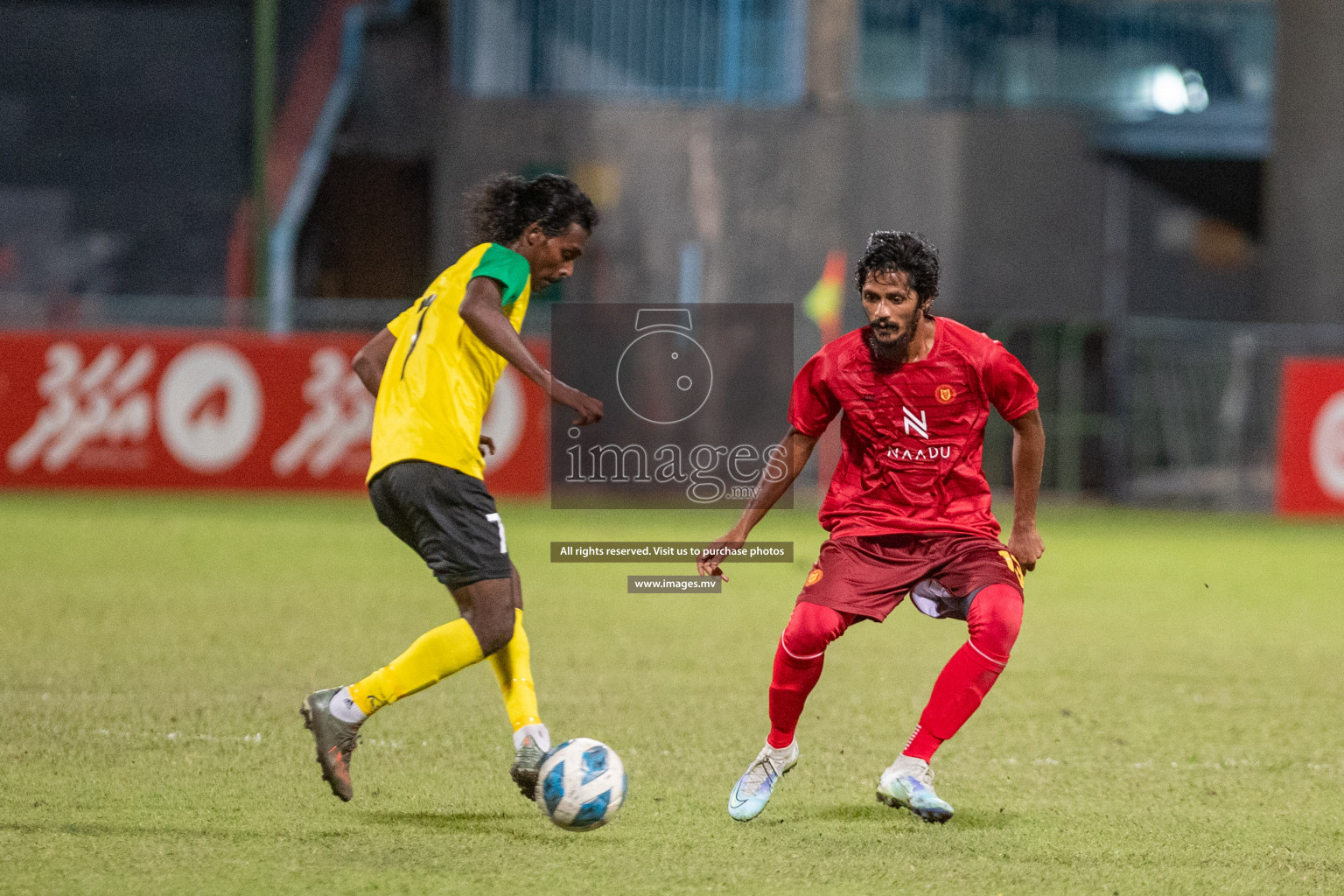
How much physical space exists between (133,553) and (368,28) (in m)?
14.4

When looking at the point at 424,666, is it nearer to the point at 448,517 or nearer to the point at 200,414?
the point at 448,517

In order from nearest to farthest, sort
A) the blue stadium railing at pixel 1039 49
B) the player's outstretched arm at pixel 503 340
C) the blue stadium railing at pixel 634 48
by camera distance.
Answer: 1. the player's outstretched arm at pixel 503 340
2. the blue stadium railing at pixel 634 48
3. the blue stadium railing at pixel 1039 49

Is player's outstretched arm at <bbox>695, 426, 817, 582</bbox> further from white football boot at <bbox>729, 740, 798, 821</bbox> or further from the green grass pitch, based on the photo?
the green grass pitch

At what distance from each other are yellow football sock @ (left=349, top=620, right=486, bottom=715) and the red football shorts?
111 centimetres

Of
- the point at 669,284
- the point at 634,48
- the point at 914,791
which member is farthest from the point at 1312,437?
the point at 914,791

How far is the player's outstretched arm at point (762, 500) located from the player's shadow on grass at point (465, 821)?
0.98 meters

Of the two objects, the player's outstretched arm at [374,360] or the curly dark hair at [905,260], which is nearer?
the curly dark hair at [905,260]

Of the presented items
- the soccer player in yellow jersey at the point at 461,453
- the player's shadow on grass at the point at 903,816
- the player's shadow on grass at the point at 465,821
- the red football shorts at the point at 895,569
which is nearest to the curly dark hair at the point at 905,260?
the red football shorts at the point at 895,569

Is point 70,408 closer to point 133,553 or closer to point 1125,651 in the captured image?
point 133,553

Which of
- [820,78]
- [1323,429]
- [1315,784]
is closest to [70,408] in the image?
[820,78]

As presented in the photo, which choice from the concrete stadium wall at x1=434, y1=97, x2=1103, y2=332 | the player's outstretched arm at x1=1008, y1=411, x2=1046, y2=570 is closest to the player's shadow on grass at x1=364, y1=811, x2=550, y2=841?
the player's outstretched arm at x1=1008, y1=411, x2=1046, y2=570

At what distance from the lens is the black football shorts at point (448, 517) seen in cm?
515

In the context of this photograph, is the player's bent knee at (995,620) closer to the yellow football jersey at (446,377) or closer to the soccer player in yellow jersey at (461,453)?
the soccer player in yellow jersey at (461,453)

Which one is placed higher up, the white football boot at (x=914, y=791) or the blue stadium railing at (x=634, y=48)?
the blue stadium railing at (x=634, y=48)
